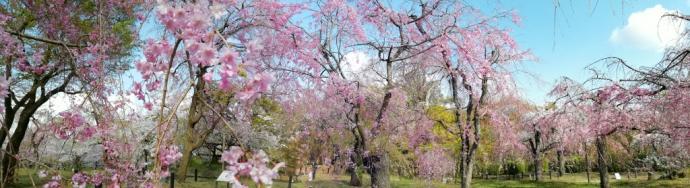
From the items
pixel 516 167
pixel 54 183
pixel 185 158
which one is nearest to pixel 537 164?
pixel 516 167

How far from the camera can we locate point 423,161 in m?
21.2

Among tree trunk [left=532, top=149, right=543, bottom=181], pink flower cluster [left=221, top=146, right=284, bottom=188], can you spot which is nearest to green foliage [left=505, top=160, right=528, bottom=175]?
tree trunk [left=532, top=149, right=543, bottom=181]

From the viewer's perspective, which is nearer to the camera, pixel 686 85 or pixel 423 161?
pixel 686 85

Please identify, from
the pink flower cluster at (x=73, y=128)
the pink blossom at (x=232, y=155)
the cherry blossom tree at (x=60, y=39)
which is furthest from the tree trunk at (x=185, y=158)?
the pink blossom at (x=232, y=155)

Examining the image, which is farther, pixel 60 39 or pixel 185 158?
pixel 185 158

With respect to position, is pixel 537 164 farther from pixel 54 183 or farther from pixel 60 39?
pixel 54 183

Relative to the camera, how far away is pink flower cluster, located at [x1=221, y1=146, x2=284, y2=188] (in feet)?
6.33

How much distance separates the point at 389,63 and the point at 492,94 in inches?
133

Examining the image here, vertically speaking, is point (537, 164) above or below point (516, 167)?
above

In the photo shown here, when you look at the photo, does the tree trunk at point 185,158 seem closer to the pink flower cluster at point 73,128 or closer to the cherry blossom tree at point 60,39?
the cherry blossom tree at point 60,39

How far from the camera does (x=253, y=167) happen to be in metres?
1.96

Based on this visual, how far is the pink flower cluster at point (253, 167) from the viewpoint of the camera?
193cm

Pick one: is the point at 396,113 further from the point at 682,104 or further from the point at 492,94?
the point at 682,104

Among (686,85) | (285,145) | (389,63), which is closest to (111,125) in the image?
(389,63)
